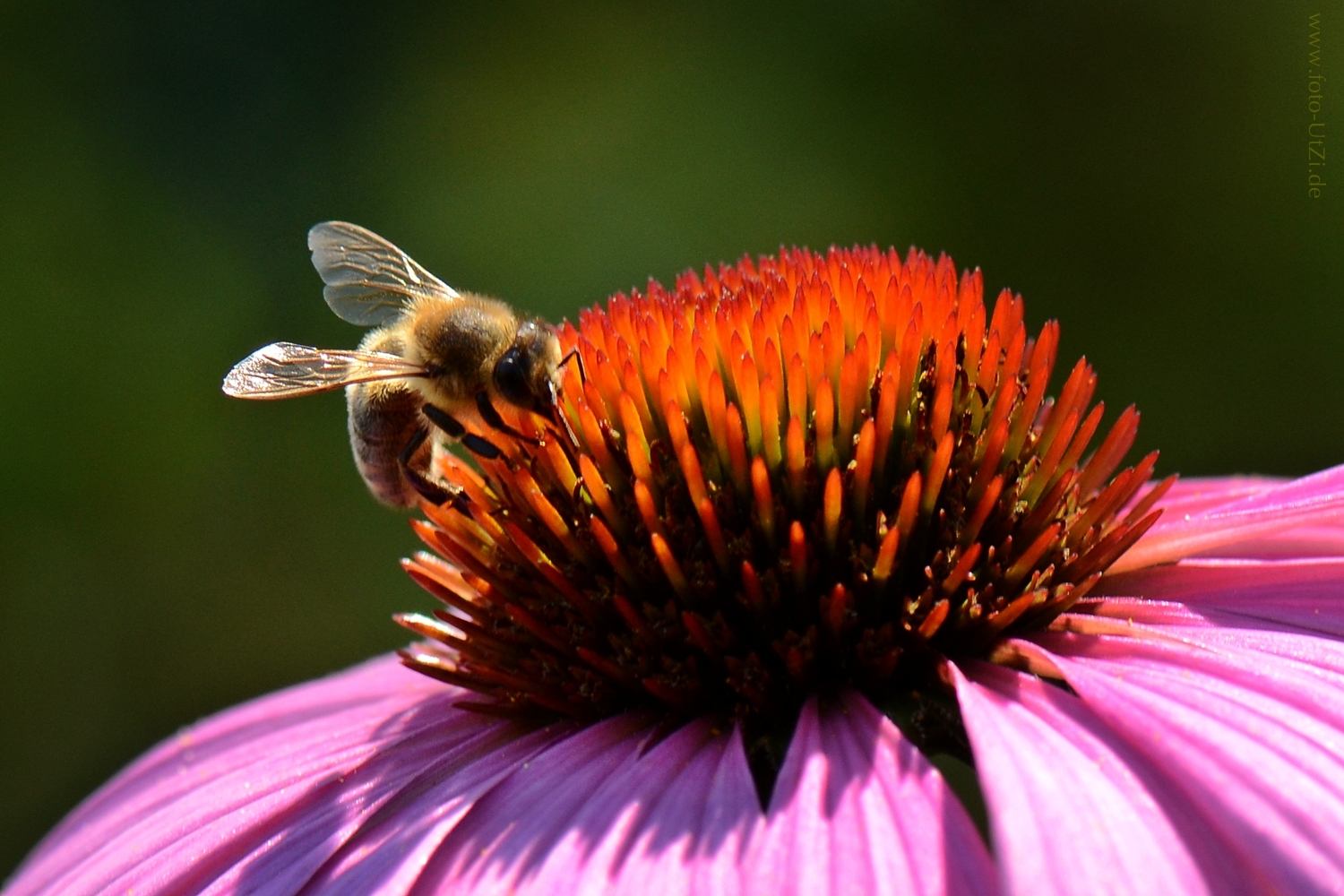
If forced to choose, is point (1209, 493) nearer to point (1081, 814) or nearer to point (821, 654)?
point (821, 654)

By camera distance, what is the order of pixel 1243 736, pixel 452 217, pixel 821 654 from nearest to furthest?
1. pixel 1243 736
2. pixel 821 654
3. pixel 452 217

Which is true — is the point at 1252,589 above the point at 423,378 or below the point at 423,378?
below

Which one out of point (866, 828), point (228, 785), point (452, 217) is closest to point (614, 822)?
point (866, 828)

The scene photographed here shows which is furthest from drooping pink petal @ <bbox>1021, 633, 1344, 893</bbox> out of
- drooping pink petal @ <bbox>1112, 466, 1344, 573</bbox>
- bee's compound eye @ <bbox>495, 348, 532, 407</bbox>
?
bee's compound eye @ <bbox>495, 348, 532, 407</bbox>

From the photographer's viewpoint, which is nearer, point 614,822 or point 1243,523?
point 614,822

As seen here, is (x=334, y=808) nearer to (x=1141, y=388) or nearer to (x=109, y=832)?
(x=109, y=832)

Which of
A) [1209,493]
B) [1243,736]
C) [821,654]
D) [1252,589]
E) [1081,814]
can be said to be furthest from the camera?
[1209,493]

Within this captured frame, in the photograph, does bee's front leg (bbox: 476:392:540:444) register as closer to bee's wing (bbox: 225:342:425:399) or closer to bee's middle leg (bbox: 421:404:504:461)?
bee's middle leg (bbox: 421:404:504:461)
